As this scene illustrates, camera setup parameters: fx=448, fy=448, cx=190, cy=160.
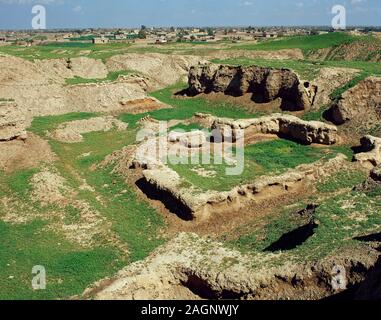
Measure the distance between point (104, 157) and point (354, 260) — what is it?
60.0 ft

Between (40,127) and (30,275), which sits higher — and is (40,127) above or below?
above

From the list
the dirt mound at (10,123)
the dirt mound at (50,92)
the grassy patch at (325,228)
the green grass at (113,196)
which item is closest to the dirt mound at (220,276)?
the grassy patch at (325,228)

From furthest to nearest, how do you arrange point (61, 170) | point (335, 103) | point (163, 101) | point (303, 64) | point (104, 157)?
point (163, 101) < point (303, 64) < point (335, 103) < point (104, 157) < point (61, 170)

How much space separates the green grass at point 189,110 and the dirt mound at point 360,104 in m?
7.14

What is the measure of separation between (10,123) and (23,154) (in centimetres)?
224

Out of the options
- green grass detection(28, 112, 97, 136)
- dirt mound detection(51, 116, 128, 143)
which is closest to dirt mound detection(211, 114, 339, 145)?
dirt mound detection(51, 116, 128, 143)

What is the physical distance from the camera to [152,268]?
15.4 m

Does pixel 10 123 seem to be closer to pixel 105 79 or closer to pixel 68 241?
pixel 68 241

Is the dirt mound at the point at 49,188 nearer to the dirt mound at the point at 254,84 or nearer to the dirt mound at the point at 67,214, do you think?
the dirt mound at the point at 67,214

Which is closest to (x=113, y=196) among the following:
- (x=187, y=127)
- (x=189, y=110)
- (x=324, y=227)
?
(x=324, y=227)

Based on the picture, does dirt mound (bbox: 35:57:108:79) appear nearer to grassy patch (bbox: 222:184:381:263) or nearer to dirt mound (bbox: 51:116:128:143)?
dirt mound (bbox: 51:116:128:143)

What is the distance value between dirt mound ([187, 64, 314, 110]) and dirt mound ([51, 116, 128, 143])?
10.3 meters
